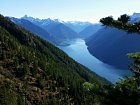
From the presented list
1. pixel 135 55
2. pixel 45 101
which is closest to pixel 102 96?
pixel 135 55

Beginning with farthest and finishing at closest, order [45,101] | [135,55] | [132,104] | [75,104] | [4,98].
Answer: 1. [75,104]
2. [45,101]
3. [4,98]
4. [135,55]
5. [132,104]

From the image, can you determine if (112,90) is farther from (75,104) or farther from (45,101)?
(75,104)

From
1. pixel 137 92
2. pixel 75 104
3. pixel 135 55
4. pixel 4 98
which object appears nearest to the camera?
pixel 137 92

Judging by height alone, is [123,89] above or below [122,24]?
below

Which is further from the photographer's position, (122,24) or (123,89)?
(123,89)

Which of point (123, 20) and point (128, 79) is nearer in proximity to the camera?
point (123, 20)

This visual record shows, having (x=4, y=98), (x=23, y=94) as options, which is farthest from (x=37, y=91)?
(x=4, y=98)

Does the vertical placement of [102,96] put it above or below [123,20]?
below

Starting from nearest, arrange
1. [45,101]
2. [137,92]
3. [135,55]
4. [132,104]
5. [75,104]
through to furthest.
→ [132,104] → [137,92] → [135,55] → [45,101] → [75,104]

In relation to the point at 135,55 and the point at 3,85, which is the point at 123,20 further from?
the point at 3,85
